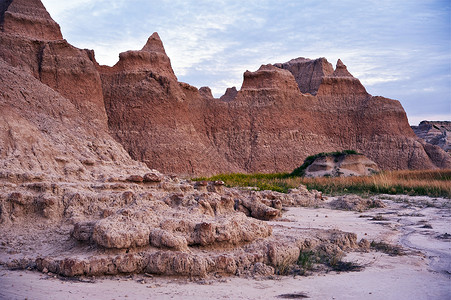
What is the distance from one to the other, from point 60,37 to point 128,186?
87.0 feet

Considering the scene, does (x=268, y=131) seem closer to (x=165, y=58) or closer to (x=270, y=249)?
(x=165, y=58)

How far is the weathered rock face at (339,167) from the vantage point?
27.0 m

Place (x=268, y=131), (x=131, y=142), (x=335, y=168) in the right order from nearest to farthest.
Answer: (x=335, y=168) < (x=131, y=142) < (x=268, y=131)

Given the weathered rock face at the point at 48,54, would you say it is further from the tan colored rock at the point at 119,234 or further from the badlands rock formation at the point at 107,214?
the tan colored rock at the point at 119,234

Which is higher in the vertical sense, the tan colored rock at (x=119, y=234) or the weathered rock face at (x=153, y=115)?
the weathered rock face at (x=153, y=115)

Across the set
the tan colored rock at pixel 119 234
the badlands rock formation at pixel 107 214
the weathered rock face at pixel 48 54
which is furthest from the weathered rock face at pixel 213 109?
the tan colored rock at pixel 119 234

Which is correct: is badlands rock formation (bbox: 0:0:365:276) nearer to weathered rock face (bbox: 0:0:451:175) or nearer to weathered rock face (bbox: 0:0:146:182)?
weathered rock face (bbox: 0:0:146:182)

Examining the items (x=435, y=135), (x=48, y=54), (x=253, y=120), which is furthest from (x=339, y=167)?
(x=435, y=135)

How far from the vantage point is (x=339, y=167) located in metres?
28.0

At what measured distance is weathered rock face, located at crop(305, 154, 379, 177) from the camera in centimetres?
2697

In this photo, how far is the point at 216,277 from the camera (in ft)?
15.3

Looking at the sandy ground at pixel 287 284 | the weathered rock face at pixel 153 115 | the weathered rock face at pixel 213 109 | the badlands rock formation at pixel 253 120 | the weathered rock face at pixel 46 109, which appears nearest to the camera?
the sandy ground at pixel 287 284

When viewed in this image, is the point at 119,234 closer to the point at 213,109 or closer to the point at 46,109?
the point at 46,109

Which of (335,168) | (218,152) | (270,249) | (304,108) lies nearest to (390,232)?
(270,249)
